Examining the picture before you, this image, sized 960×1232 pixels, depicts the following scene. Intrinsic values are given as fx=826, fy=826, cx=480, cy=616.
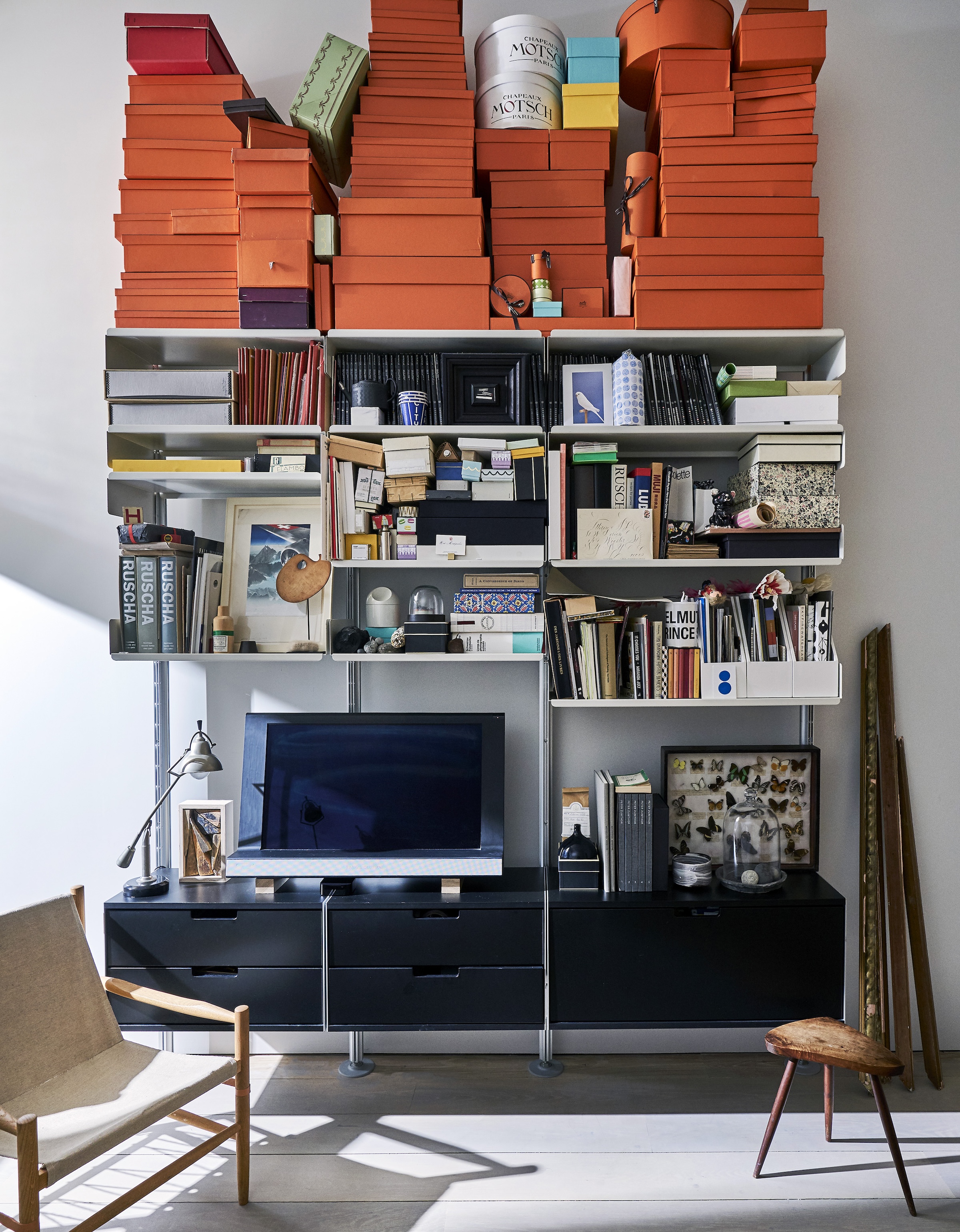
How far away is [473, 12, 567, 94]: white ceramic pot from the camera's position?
8.36ft

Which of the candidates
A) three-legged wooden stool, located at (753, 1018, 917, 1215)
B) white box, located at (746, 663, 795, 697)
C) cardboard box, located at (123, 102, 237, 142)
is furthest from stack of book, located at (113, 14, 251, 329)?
three-legged wooden stool, located at (753, 1018, 917, 1215)

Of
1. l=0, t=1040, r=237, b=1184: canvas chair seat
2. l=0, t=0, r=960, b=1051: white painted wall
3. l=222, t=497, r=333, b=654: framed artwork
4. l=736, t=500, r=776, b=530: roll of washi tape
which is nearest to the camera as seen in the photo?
l=0, t=1040, r=237, b=1184: canvas chair seat

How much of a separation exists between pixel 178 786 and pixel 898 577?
2.56 metres

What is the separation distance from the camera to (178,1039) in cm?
280

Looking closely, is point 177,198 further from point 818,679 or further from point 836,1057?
point 836,1057

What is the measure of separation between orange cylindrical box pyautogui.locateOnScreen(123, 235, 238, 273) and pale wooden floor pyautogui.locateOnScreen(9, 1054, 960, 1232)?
254cm

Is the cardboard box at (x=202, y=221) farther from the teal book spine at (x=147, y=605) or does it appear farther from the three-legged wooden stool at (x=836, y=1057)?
the three-legged wooden stool at (x=836, y=1057)

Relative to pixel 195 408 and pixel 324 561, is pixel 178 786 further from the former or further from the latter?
pixel 195 408

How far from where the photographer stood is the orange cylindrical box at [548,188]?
2.58m

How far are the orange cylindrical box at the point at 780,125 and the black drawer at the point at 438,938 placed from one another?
2.46 meters

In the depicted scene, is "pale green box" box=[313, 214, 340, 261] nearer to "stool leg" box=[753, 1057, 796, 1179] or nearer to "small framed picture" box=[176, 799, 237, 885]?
"small framed picture" box=[176, 799, 237, 885]

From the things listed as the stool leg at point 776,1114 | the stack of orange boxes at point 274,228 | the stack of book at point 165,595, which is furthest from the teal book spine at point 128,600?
the stool leg at point 776,1114

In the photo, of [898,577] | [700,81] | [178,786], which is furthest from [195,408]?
[898,577]

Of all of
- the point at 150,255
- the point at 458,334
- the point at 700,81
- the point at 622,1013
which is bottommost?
the point at 622,1013
